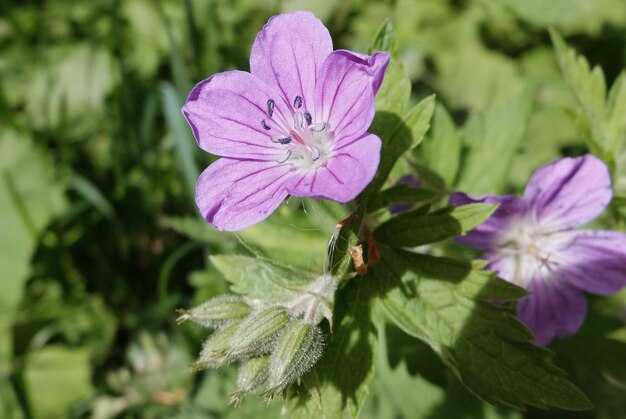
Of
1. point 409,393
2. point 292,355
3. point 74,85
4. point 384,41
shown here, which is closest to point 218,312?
point 292,355

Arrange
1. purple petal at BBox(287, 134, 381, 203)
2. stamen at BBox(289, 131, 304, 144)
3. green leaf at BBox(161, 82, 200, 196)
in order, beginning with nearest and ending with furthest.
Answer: purple petal at BBox(287, 134, 381, 203), stamen at BBox(289, 131, 304, 144), green leaf at BBox(161, 82, 200, 196)

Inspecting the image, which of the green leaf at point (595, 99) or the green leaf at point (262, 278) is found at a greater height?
the green leaf at point (595, 99)

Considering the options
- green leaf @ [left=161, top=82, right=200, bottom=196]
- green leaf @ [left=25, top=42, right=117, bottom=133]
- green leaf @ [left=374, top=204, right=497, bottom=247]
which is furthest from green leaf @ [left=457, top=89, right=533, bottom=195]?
green leaf @ [left=25, top=42, right=117, bottom=133]

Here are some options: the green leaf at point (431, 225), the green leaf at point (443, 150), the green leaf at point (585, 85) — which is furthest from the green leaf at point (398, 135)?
the green leaf at point (585, 85)

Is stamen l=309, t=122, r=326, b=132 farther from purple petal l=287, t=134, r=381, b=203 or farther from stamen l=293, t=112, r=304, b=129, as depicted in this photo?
purple petal l=287, t=134, r=381, b=203

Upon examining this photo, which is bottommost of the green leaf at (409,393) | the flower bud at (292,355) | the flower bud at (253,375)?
the green leaf at (409,393)

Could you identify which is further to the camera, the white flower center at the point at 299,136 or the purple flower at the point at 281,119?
the white flower center at the point at 299,136

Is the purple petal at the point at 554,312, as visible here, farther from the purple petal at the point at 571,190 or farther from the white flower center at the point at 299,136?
the white flower center at the point at 299,136
